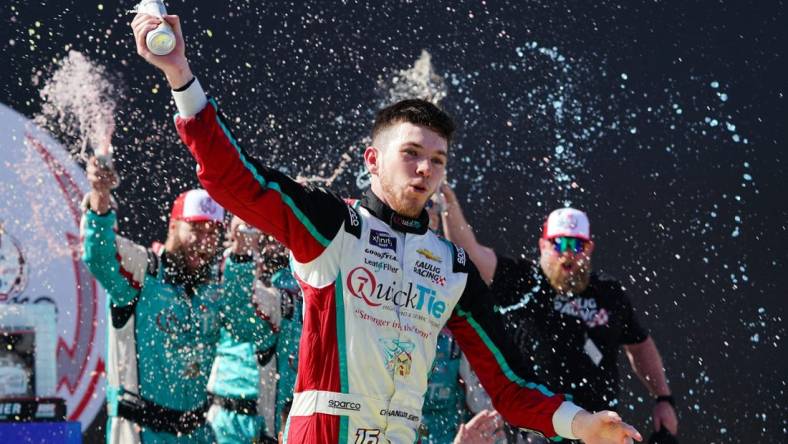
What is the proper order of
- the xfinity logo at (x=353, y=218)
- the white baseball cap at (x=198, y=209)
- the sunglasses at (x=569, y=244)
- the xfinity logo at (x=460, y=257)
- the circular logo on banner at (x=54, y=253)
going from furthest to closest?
the circular logo on banner at (x=54, y=253) → the sunglasses at (x=569, y=244) → the white baseball cap at (x=198, y=209) → the xfinity logo at (x=460, y=257) → the xfinity logo at (x=353, y=218)

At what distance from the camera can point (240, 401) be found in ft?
20.5

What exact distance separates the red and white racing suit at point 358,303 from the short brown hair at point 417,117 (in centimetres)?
27

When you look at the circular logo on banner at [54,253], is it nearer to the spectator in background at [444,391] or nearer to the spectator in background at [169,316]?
the spectator in background at [169,316]

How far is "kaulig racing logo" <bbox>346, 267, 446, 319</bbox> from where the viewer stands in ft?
10.2

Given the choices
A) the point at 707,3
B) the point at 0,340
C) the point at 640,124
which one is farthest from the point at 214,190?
the point at 707,3

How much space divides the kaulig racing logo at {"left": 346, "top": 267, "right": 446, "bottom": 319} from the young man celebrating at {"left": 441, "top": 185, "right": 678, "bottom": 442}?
2606 mm

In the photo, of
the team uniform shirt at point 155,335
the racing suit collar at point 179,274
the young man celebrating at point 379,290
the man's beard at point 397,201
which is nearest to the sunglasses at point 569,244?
the team uniform shirt at point 155,335

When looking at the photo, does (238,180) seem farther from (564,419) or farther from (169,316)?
(169,316)

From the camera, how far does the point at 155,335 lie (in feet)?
18.7

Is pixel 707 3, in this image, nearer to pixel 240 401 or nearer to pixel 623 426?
pixel 240 401

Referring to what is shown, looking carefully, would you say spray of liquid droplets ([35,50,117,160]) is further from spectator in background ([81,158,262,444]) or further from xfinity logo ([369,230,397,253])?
xfinity logo ([369,230,397,253])

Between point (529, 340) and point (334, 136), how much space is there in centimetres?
229

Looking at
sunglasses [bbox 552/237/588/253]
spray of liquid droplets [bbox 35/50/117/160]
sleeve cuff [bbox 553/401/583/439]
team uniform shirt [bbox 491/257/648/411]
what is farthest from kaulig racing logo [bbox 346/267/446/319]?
spray of liquid droplets [bbox 35/50/117/160]

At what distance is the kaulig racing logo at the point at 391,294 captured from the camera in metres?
3.12
